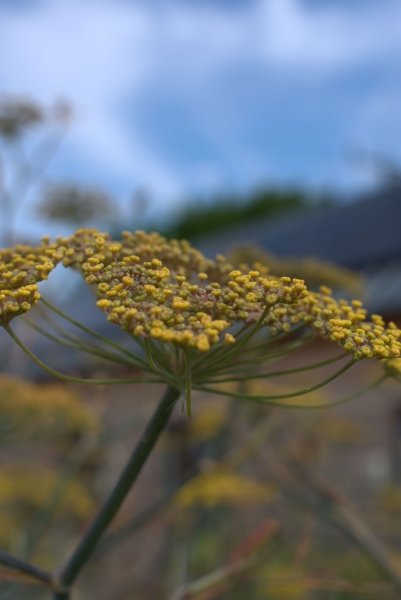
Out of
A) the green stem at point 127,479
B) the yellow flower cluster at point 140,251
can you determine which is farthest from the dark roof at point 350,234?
the green stem at point 127,479

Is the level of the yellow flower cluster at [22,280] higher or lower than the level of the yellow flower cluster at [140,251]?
lower

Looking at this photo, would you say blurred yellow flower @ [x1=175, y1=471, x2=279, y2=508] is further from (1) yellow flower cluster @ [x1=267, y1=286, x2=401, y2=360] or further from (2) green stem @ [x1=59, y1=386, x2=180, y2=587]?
(1) yellow flower cluster @ [x1=267, y1=286, x2=401, y2=360]

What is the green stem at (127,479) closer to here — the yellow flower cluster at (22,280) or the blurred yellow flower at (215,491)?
the yellow flower cluster at (22,280)

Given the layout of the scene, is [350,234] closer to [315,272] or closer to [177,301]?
[315,272]

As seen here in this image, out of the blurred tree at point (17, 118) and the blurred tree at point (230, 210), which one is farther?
the blurred tree at point (230, 210)

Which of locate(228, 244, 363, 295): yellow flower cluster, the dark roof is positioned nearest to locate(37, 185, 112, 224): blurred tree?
locate(228, 244, 363, 295): yellow flower cluster

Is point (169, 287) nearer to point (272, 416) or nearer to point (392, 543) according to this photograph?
point (272, 416)

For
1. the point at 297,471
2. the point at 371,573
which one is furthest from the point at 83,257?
the point at 371,573
